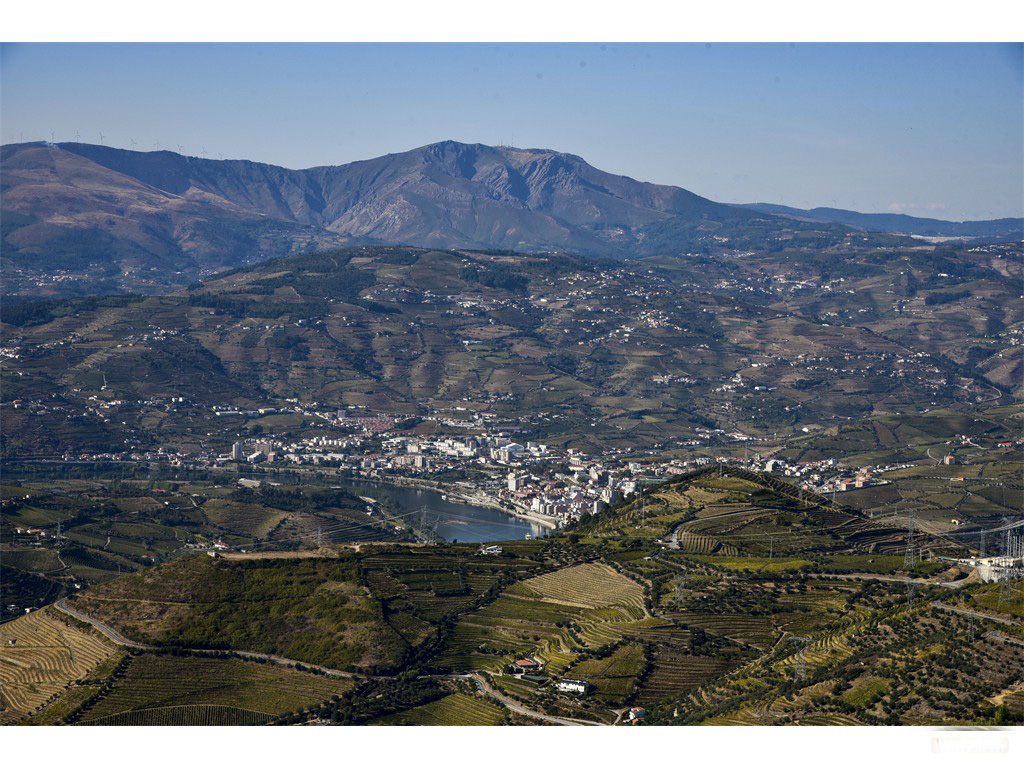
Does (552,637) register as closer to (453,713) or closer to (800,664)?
(453,713)

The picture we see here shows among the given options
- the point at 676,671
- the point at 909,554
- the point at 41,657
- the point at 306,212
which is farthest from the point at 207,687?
the point at 306,212

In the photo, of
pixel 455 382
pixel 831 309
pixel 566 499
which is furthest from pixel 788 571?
pixel 831 309

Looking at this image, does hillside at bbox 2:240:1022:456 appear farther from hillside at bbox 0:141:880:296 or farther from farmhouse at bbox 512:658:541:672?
farmhouse at bbox 512:658:541:672

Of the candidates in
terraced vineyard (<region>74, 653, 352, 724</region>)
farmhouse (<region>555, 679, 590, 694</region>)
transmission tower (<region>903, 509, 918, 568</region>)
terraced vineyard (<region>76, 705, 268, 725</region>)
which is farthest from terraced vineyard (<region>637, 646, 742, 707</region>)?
transmission tower (<region>903, 509, 918, 568</region>)

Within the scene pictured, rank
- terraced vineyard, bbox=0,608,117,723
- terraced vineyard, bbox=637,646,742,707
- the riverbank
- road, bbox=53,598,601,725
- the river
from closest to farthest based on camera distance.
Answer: road, bbox=53,598,601,725
terraced vineyard, bbox=637,646,742,707
terraced vineyard, bbox=0,608,117,723
the river
the riverbank

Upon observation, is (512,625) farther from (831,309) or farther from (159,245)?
(159,245)
